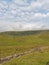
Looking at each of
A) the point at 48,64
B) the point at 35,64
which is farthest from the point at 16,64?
the point at 48,64

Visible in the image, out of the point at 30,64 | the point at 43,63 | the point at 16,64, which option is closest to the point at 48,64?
the point at 43,63

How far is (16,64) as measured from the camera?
166 ft

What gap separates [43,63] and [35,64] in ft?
8.88

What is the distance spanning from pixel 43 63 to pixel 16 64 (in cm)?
678

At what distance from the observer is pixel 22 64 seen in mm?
50250

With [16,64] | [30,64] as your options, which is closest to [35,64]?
[30,64]

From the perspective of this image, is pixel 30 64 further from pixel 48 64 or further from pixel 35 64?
pixel 48 64

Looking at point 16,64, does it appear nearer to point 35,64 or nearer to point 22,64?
point 22,64

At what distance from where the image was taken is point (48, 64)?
50719 millimetres

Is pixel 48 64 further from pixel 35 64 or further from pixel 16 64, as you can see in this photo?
pixel 16 64

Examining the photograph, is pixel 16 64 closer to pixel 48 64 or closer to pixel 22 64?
pixel 22 64

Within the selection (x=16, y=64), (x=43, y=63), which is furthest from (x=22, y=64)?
(x=43, y=63)

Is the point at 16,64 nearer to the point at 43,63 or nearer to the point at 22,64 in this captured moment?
the point at 22,64

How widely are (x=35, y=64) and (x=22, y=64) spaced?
3.18 m
